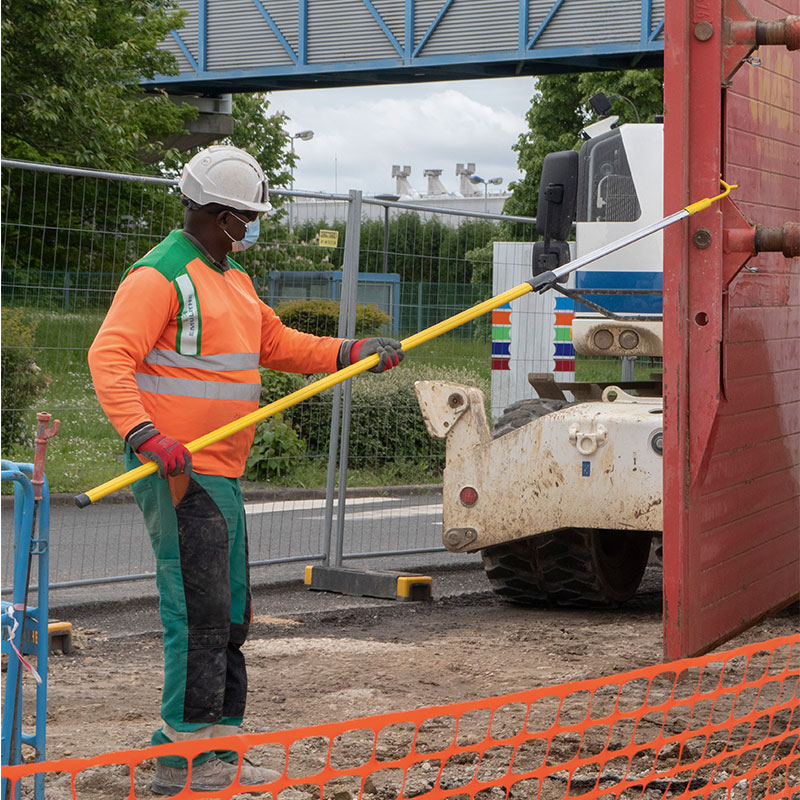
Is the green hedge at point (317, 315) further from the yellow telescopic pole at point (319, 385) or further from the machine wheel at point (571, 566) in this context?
the yellow telescopic pole at point (319, 385)

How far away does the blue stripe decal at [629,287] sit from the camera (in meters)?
7.00

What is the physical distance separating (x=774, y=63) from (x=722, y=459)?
1.60m

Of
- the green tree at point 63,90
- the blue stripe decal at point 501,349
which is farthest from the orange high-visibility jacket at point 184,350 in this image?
the green tree at point 63,90

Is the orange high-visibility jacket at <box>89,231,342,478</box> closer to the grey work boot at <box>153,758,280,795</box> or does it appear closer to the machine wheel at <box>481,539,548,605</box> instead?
the grey work boot at <box>153,758,280,795</box>

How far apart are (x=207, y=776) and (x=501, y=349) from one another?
594 centimetres

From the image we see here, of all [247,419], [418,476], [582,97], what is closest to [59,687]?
[247,419]

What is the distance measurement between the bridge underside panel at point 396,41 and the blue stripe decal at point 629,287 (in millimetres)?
14875

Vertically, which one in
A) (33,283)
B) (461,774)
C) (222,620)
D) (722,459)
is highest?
(33,283)

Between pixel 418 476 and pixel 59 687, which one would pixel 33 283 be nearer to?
pixel 59 687

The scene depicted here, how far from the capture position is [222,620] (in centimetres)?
417

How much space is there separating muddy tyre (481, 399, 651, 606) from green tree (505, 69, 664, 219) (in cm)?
2149

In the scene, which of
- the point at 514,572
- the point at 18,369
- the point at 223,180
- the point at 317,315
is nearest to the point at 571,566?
the point at 514,572

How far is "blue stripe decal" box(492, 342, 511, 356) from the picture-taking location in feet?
31.8

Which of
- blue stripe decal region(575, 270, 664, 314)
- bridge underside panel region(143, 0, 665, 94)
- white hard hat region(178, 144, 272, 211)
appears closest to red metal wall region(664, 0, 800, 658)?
blue stripe decal region(575, 270, 664, 314)
